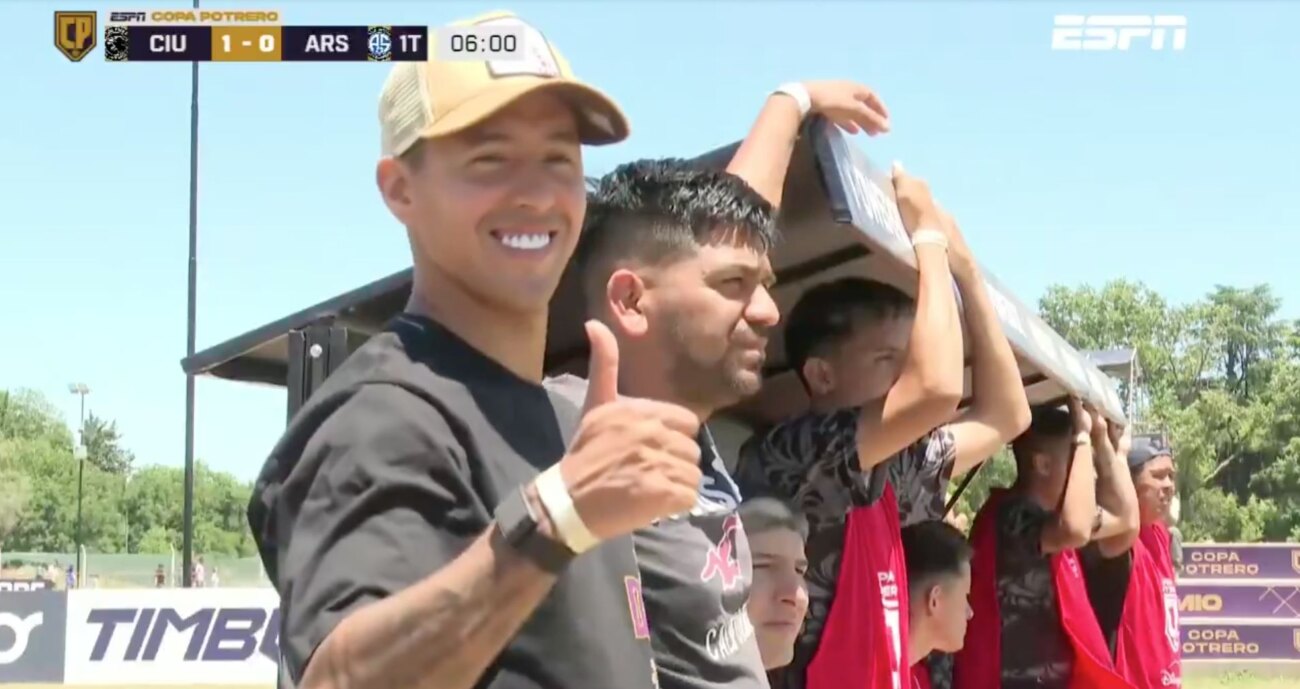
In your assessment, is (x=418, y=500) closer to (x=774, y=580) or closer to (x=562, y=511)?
(x=562, y=511)

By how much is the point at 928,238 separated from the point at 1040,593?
6.28ft

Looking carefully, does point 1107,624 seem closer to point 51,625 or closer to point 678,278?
point 678,278

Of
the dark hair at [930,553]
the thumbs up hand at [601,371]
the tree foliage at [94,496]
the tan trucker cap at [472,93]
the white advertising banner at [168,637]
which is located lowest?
the tree foliage at [94,496]

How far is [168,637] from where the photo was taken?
1959cm

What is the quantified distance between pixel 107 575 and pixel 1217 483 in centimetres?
3876

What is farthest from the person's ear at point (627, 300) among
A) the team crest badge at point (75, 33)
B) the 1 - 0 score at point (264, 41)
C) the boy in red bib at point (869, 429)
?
the team crest badge at point (75, 33)

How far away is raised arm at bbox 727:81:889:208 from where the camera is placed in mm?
2975

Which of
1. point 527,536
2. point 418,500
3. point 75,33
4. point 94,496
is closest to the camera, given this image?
point 527,536

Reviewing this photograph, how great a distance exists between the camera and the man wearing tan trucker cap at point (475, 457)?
1.46 meters

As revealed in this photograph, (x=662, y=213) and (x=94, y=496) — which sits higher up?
(x=662, y=213)

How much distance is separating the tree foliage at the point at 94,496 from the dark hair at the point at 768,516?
70.0 metres

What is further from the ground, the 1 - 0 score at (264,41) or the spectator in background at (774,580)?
the 1 - 0 score at (264,41)

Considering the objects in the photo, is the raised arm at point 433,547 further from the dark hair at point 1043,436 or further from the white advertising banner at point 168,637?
the white advertising banner at point 168,637

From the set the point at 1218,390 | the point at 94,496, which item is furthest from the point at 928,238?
the point at 94,496
